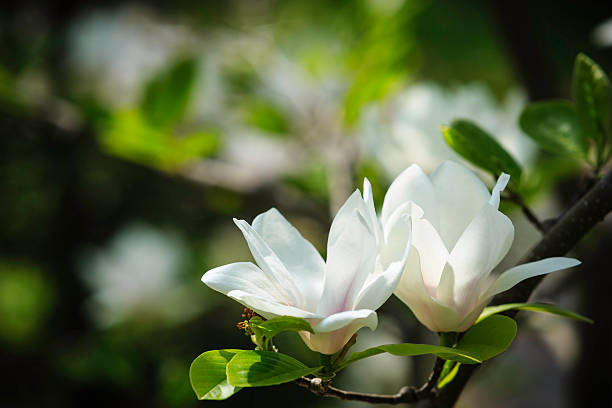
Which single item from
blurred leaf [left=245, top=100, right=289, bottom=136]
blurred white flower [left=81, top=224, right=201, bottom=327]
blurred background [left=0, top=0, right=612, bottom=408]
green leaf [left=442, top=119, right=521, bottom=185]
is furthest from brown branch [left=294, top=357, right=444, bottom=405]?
blurred white flower [left=81, top=224, right=201, bottom=327]

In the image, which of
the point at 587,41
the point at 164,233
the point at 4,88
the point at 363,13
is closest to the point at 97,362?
the point at 4,88

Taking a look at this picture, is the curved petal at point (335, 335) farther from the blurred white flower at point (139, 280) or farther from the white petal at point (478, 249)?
the blurred white flower at point (139, 280)

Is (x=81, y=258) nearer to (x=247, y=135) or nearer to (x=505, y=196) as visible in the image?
(x=247, y=135)

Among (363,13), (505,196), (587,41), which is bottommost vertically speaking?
(505,196)

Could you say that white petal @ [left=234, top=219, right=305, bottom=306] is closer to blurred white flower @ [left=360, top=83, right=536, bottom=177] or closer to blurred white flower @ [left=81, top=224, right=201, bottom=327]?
blurred white flower @ [left=360, top=83, right=536, bottom=177]

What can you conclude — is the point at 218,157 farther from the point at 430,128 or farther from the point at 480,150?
the point at 480,150

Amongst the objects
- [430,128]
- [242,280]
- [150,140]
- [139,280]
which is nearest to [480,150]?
[242,280]
